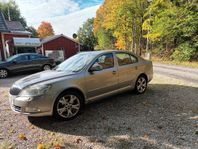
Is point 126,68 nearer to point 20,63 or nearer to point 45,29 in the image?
point 20,63

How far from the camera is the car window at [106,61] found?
18.4 feet

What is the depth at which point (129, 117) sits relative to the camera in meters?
4.87

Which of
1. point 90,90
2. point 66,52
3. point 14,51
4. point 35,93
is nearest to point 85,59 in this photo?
point 90,90

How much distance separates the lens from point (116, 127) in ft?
14.3

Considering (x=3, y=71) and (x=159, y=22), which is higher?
(x=159, y=22)

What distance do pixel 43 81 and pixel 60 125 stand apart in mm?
1074

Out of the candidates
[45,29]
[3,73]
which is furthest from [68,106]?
[45,29]

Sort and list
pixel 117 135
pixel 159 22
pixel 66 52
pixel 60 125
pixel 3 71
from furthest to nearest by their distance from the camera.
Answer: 1. pixel 66 52
2. pixel 159 22
3. pixel 3 71
4. pixel 60 125
5. pixel 117 135

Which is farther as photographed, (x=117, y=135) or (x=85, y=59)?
(x=85, y=59)

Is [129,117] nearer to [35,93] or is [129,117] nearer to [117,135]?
[117,135]

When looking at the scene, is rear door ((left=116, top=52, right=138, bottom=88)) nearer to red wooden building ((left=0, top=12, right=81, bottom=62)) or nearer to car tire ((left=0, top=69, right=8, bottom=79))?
car tire ((left=0, top=69, right=8, bottom=79))

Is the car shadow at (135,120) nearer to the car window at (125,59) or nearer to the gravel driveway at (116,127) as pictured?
the gravel driveway at (116,127)

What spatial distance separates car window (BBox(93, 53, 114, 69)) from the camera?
5.59 metres

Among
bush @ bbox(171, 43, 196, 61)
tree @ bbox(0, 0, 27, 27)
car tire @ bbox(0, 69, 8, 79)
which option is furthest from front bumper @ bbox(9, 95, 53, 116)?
tree @ bbox(0, 0, 27, 27)
